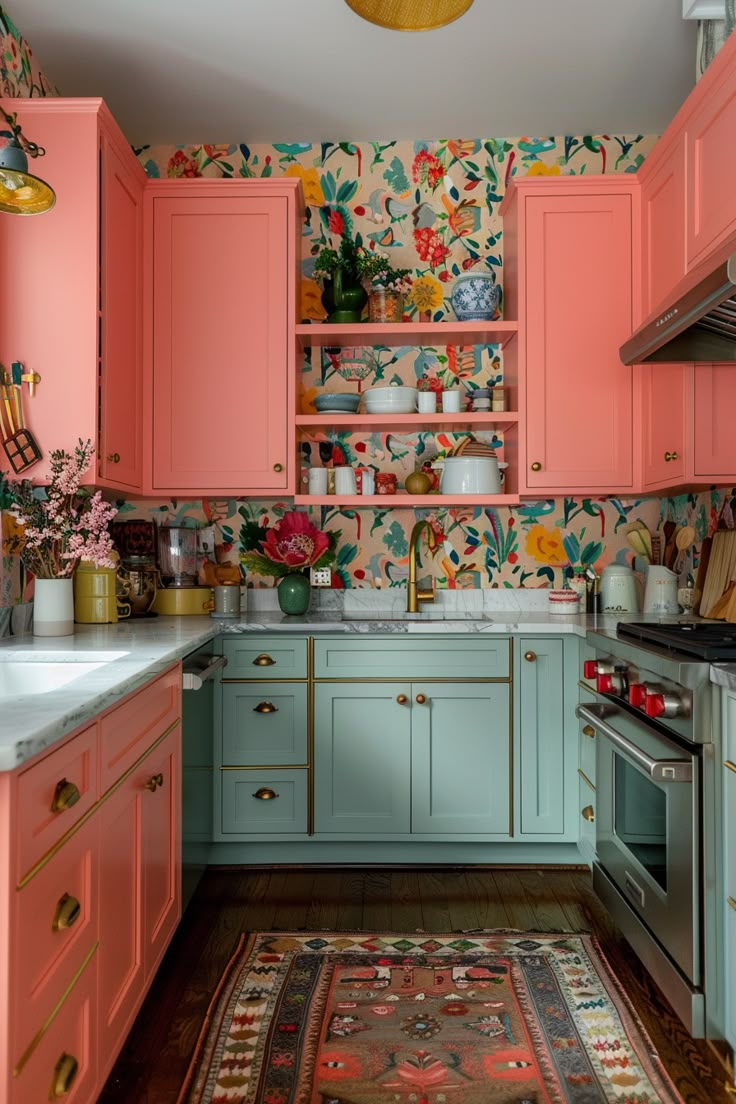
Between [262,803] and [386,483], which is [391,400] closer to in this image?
[386,483]

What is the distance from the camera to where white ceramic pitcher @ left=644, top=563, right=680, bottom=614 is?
3236 mm

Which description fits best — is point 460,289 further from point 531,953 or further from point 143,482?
point 531,953

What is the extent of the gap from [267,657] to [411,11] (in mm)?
1974

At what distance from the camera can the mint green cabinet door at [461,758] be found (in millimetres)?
2996

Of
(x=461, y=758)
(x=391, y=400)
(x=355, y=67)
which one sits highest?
(x=355, y=67)

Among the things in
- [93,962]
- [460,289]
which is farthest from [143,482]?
[93,962]

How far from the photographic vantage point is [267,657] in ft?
9.86

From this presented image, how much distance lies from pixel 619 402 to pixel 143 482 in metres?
1.82

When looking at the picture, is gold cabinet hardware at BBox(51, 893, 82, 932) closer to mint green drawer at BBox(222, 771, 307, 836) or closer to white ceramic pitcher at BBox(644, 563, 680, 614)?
mint green drawer at BBox(222, 771, 307, 836)

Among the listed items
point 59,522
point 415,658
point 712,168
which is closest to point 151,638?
point 59,522

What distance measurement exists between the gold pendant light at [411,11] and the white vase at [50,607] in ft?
5.59

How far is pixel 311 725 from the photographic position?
3.00m

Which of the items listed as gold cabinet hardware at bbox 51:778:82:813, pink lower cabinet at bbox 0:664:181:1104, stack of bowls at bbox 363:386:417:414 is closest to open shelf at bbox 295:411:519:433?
stack of bowls at bbox 363:386:417:414

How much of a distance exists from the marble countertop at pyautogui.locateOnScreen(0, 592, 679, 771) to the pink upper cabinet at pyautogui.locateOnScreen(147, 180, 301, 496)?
1.87 ft
